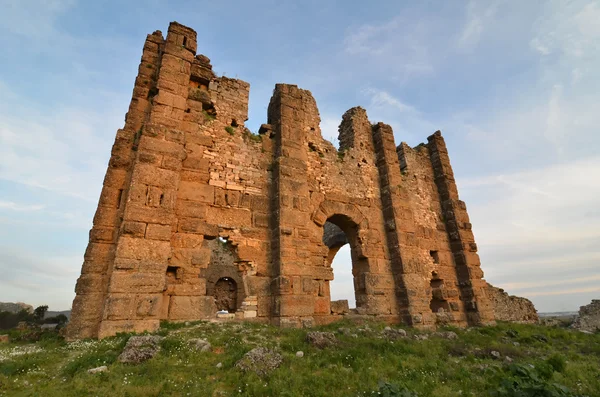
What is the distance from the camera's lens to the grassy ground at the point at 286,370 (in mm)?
3906

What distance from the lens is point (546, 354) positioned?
7305mm

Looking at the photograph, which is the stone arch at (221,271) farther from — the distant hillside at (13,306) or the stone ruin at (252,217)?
the distant hillside at (13,306)

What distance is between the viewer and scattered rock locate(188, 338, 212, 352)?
5168 millimetres

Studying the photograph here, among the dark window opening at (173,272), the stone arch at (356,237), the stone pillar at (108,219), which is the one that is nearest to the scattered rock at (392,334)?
the stone arch at (356,237)

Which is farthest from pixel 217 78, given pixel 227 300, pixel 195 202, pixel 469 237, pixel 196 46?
pixel 227 300

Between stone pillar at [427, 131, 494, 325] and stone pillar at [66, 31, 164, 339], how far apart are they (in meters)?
11.7

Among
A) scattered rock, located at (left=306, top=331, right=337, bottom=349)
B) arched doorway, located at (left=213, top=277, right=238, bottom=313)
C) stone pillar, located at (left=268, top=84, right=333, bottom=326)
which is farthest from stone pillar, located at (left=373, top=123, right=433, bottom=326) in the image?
arched doorway, located at (left=213, top=277, right=238, bottom=313)

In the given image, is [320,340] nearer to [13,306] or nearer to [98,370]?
[98,370]

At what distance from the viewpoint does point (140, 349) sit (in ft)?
15.7

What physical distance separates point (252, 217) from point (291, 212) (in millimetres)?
1071

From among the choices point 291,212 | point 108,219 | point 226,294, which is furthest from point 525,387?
point 226,294

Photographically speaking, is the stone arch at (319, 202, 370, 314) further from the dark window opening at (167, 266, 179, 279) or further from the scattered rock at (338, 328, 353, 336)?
the dark window opening at (167, 266, 179, 279)

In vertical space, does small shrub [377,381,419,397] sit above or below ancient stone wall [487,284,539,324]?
below

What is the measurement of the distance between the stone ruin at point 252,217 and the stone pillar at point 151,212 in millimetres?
25
